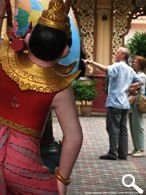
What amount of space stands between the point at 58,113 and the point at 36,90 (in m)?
0.17

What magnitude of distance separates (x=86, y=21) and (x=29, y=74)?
11.9 metres

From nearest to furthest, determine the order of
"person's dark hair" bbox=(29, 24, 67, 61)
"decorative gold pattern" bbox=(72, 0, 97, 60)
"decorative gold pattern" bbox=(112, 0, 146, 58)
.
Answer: "person's dark hair" bbox=(29, 24, 67, 61) < "decorative gold pattern" bbox=(72, 0, 97, 60) < "decorative gold pattern" bbox=(112, 0, 146, 58)

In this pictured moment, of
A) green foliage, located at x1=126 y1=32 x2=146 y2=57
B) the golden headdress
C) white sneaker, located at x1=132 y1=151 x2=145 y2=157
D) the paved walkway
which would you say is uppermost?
the golden headdress

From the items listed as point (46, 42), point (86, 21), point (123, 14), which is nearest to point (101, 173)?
point (46, 42)

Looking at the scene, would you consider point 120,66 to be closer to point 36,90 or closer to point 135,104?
point 135,104

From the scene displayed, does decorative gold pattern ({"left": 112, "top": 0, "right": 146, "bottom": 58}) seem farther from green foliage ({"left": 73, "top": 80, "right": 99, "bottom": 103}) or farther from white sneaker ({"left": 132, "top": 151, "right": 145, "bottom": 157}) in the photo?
white sneaker ({"left": 132, "top": 151, "right": 145, "bottom": 157})

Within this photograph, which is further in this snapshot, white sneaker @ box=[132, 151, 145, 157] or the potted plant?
the potted plant

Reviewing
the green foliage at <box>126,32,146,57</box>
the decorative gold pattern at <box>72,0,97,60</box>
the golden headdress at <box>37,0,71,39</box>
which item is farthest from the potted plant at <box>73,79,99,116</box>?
the golden headdress at <box>37,0,71,39</box>

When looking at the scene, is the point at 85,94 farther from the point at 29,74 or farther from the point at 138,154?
the point at 29,74

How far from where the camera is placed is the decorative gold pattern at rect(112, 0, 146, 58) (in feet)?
44.7

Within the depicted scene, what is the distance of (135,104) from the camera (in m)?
6.92

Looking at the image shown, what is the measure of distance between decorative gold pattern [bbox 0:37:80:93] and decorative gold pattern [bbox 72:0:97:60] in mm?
11615

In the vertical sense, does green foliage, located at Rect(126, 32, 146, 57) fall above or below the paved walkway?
above

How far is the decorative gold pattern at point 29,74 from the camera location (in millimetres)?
2041
